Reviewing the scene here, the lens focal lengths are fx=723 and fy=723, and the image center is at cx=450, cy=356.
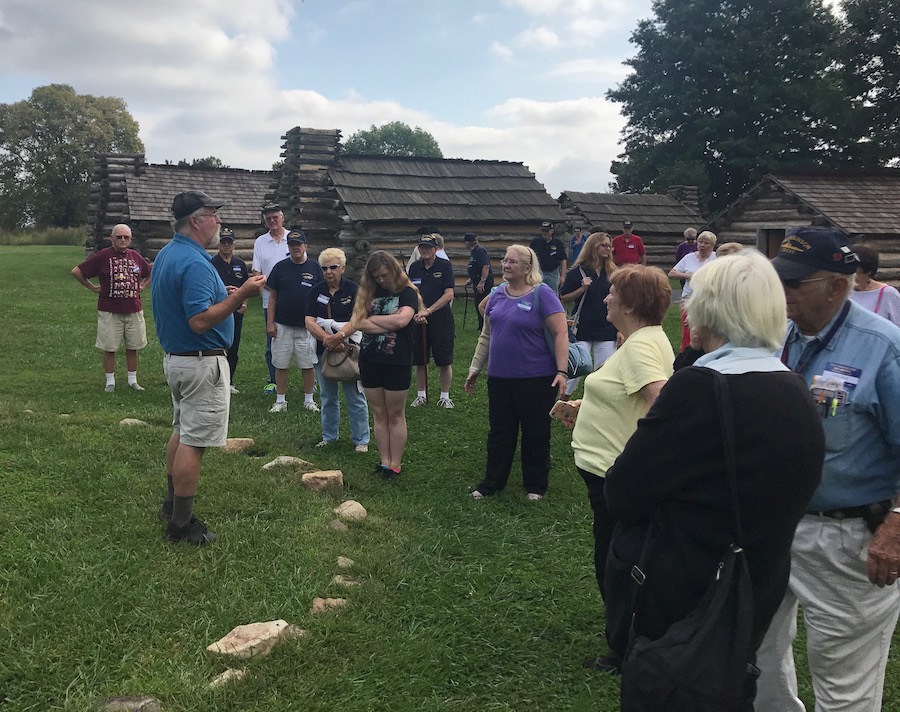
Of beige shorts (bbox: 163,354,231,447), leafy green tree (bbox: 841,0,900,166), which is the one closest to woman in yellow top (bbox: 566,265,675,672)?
beige shorts (bbox: 163,354,231,447)

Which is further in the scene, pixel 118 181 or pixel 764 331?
pixel 118 181

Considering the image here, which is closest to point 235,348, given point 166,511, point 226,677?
point 166,511

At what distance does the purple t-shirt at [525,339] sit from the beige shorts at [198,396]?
2.17 meters

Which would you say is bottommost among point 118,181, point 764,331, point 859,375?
point 859,375

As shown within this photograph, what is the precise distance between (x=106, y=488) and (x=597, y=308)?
16.6ft

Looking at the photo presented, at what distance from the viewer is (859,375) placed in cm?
256

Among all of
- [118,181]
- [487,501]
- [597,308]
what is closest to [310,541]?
[487,501]

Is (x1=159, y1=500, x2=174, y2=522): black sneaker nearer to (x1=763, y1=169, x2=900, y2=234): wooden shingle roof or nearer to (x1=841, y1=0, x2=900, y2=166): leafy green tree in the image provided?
(x1=763, y1=169, x2=900, y2=234): wooden shingle roof

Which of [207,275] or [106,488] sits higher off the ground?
[207,275]

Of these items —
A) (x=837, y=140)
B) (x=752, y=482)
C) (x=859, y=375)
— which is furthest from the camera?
(x=837, y=140)

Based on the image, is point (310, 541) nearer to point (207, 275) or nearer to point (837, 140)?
point (207, 275)

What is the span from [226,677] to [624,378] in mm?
2288

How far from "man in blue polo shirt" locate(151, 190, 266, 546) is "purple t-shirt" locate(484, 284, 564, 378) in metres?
1.99

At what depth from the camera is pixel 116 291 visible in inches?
351
